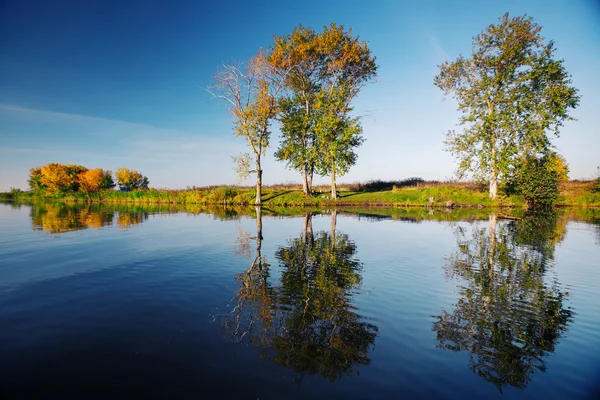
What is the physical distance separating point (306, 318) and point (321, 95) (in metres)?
40.7

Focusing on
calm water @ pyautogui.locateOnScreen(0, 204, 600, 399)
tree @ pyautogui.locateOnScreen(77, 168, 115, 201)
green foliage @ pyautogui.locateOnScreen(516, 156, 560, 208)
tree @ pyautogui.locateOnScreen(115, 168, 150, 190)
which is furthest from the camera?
tree @ pyautogui.locateOnScreen(115, 168, 150, 190)

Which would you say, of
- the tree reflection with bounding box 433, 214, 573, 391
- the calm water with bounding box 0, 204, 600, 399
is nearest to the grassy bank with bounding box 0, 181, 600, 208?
the calm water with bounding box 0, 204, 600, 399

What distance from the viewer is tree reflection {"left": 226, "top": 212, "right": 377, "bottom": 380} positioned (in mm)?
5289

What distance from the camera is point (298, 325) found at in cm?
643

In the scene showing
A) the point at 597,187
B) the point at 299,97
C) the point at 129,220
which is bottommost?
the point at 129,220

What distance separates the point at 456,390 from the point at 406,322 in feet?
7.35

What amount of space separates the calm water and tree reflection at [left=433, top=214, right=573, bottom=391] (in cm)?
4

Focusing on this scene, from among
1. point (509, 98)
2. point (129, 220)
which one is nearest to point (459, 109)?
point (509, 98)

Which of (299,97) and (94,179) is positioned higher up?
(299,97)

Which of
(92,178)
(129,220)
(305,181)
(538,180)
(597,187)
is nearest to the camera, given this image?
(129,220)

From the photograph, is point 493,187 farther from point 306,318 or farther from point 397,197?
point 306,318

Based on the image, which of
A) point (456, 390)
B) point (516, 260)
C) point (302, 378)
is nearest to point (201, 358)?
point (302, 378)

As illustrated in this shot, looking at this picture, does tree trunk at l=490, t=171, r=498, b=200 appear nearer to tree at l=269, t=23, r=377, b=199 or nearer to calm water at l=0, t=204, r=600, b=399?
tree at l=269, t=23, r=377, b=199

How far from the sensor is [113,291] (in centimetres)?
862
